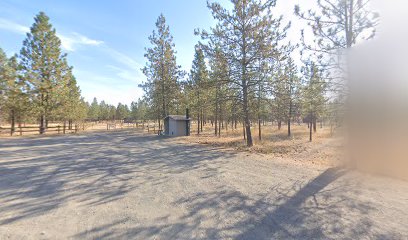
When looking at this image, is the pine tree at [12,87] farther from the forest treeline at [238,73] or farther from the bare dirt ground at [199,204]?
the bare dirt ground at [199,204]

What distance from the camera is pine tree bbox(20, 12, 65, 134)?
24.8 metres

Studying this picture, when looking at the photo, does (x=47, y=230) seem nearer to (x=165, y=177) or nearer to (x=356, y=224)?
(x=165, y=177)

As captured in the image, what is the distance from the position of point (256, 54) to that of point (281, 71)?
1948mm

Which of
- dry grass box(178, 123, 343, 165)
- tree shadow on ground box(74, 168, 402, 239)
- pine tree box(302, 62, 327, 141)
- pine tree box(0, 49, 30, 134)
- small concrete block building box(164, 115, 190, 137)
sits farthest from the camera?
small concrete block building box(164, 115, 190, 137)

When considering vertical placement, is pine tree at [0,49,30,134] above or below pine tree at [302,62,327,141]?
above

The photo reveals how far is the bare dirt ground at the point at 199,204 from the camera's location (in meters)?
3.54

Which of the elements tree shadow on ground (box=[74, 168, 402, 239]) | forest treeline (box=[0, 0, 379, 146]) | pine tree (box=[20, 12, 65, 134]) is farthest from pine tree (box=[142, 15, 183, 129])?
tree shadow on ground (box=[74, 168, 402, 239])

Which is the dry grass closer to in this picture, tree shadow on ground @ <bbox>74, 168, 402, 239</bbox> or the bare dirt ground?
the bare dirt ground

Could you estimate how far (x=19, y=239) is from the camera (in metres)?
3.29

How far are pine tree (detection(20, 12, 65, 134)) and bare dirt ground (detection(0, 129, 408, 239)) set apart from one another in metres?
22.2

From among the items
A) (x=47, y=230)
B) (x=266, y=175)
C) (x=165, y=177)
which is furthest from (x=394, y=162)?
(x=47, y=230)

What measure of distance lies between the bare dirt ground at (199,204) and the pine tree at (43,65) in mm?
22169

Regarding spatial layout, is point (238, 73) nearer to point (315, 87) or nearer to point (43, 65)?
point (315, 87)

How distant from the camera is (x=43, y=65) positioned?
25.6 metres
